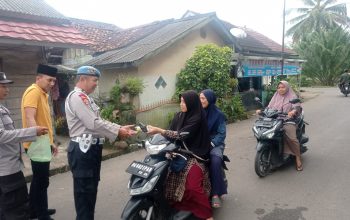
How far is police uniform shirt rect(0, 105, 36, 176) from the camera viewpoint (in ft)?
10.2

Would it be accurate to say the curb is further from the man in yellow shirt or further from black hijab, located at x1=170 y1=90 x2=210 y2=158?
black hijab, located at x1=170 y1=90 x2=210 y2=158

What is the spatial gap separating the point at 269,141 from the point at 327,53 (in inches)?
1013

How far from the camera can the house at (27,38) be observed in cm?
611

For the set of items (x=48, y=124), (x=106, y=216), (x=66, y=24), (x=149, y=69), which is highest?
(x=66, y=24)

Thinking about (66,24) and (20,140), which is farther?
(66,24)

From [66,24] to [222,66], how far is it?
5925 mm

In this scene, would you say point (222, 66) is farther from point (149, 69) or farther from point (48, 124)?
point (48, 124)

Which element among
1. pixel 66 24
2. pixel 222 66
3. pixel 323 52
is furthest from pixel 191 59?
pixel 323 52

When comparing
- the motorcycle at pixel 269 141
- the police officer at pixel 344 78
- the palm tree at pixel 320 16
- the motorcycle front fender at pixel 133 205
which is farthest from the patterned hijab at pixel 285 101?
the palm tree at pixel 320 16

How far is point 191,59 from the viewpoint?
12156 millimetres

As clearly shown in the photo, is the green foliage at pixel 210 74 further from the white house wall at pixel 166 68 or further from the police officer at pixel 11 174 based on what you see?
the police officer at pixel 11 174

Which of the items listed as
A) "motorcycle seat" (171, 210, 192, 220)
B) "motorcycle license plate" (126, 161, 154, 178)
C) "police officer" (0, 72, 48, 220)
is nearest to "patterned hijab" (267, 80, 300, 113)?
"motorcycle seat" (171, 210, 192, 220)

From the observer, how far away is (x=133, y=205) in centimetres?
335

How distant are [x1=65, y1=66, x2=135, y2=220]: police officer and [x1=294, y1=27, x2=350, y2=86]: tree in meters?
28.3
